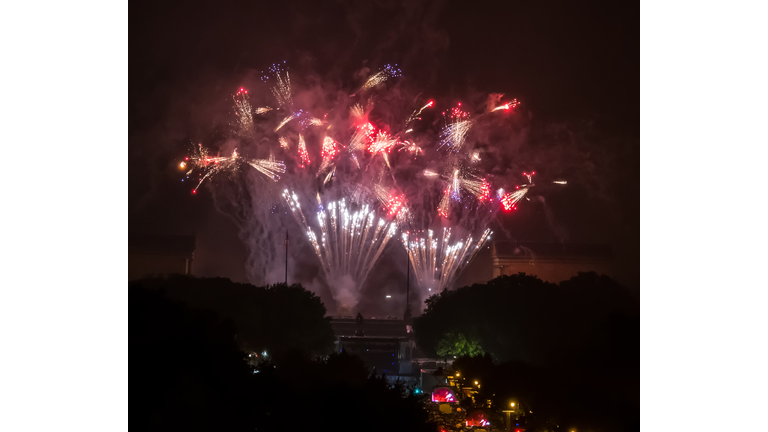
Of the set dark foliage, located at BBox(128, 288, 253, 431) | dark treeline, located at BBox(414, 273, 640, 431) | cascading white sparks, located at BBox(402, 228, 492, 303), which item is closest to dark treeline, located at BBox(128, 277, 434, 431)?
dark foliage, located at BBox(128, 288, 253, 431)

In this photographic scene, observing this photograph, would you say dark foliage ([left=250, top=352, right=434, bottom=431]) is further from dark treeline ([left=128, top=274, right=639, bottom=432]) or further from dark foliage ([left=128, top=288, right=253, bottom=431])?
dark foliage ([left=128, top=288, right=253, bottom=431])

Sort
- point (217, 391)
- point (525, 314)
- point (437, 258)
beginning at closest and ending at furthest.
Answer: point (217, 391), point (525, 314), point (437, 258)

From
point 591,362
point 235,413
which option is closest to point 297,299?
point 591,362

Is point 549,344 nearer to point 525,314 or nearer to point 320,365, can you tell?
Answer: point 525,314

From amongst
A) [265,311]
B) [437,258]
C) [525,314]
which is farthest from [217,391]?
[437,258]

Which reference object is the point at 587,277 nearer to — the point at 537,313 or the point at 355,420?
the point at 537,313

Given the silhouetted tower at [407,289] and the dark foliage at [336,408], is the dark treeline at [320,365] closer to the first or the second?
the dark foliage at [336,408]

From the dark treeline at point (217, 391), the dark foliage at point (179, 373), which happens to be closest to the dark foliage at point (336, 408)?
the dark treeline at point (217, 391)
